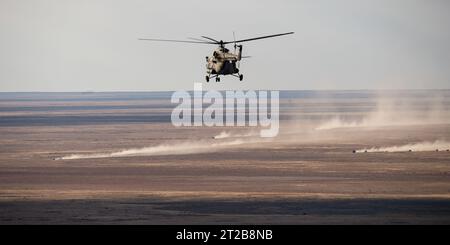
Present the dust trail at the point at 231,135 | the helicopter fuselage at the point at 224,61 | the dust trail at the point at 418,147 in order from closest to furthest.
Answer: the helicopter fuselage at the point at 224,61 < the dust trail at the point at 418,147 < the dust trail at the point at 231,135

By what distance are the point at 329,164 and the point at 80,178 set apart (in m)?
24.5

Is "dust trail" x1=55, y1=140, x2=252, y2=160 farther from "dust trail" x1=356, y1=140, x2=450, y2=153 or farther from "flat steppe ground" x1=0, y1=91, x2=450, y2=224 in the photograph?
"dust trail" x1=356, y1=140, x2=450, y2=153

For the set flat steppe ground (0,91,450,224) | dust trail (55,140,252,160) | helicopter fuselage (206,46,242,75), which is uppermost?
helicopter fuselage (206,46,242,75)

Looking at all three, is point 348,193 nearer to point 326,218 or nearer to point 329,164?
point 326,218

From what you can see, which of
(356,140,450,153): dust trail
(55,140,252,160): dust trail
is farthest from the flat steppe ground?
(356,140,450,153): dust trail

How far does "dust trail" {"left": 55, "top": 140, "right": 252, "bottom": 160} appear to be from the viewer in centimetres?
12244

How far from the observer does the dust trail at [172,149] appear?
122438mm

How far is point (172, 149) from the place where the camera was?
130625mm

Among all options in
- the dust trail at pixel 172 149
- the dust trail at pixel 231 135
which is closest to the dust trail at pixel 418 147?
the dust trail at pixel 172 149

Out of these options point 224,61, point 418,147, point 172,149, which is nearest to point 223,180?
point 224,61

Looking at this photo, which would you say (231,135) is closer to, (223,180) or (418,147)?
(418,147)

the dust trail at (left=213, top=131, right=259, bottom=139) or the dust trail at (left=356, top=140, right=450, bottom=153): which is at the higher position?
the dust trail at (left=213, top=131, right=259, bottom=139)

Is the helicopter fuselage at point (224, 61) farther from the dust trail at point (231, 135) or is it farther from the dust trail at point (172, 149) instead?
the dust trail at point (231, 135)
